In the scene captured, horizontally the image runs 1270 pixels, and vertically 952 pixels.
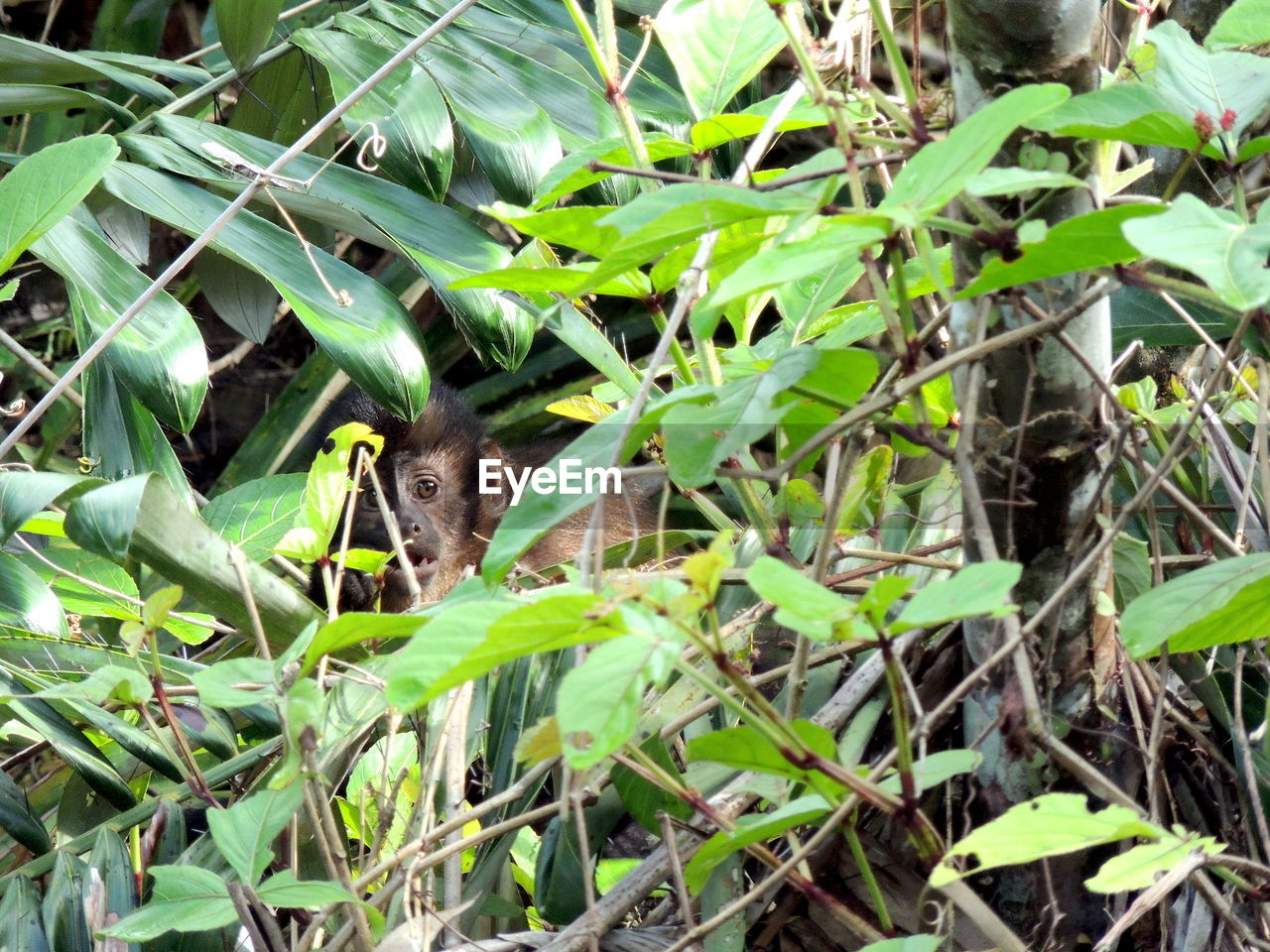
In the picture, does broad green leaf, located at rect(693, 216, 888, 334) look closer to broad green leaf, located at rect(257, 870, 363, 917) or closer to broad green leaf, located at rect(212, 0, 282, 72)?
broad green leaf, located at rect(257, 870, 363, 917)

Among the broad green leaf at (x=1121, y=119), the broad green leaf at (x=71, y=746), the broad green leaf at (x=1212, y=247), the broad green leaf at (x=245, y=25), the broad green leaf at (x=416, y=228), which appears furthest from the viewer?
the broad green leaf at (x=245, y=25)

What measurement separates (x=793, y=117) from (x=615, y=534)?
1.91m

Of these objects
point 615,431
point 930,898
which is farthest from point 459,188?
point 930,898

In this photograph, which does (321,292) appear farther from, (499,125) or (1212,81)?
(1212,81)

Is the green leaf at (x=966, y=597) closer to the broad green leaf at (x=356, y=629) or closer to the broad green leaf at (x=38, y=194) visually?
the broad green leaf at (x=356, y=629)

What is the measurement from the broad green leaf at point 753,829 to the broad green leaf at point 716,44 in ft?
1.55

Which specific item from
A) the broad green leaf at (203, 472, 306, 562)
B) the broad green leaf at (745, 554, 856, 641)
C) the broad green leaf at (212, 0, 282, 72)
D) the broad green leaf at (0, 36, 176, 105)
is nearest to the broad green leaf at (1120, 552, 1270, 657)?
the broad green leaf at (745, 554, 856, 641)

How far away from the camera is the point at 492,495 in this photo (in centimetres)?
298

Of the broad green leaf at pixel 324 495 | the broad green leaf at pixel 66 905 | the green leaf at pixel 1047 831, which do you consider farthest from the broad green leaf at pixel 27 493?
the green leaf at pixel 1047 831

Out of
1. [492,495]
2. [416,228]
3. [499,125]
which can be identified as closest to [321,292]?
[416,228]

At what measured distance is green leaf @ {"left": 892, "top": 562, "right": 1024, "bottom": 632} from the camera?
572mm

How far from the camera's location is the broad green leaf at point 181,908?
80 centimetres

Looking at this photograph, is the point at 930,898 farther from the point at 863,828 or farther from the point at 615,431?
the point at 615,431

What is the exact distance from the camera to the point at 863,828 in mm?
1000
